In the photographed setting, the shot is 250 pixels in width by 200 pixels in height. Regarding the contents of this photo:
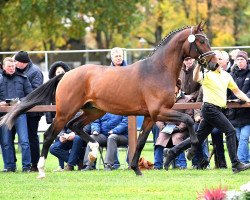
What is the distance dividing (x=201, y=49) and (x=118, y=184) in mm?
2759

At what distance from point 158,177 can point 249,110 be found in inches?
107

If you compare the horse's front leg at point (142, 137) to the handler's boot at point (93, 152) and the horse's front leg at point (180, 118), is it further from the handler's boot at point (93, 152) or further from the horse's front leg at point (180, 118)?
the handler's boot at point (93, 152)

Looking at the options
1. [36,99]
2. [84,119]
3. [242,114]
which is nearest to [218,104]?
[242,114]

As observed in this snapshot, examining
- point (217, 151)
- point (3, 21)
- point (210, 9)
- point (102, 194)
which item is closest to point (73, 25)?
point (3, 21)

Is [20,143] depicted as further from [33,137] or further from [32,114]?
[32,114]

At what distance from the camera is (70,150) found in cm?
1712

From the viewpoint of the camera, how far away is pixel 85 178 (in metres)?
14.5

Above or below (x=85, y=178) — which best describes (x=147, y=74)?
above

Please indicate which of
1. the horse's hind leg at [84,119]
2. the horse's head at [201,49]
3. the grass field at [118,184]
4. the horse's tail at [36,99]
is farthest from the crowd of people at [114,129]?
the horse's tail at [36,99]

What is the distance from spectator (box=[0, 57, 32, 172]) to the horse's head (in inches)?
149

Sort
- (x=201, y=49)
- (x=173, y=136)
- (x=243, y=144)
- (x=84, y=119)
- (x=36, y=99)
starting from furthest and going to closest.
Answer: (x=173, y=136) < (x=243, y=144) < (x=36, y=99) < (x=84, y=119) < (x=201, y=49)

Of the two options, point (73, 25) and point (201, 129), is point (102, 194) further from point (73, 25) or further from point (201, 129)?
point (73, 25)

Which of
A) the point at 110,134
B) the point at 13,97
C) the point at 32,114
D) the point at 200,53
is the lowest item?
the point at 110,134

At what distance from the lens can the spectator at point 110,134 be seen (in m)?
16.5
